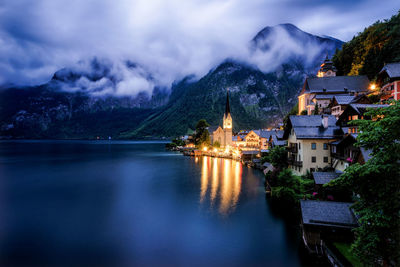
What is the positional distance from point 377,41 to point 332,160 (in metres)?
53.7

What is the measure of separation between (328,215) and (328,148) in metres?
19.9

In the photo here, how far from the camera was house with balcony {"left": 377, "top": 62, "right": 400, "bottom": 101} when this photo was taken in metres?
41.6

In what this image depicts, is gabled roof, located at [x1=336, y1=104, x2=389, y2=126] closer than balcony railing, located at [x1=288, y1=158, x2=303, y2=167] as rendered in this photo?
Yes

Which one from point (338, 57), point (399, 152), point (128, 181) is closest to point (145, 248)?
point (399, 152)

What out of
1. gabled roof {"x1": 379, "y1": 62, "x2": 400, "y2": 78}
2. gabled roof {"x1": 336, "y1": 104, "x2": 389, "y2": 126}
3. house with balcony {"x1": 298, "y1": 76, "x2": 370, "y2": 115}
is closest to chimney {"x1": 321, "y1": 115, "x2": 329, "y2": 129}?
gabled roof {"x1": 336, "y1": 104, "x2": 389, "y2": 126}

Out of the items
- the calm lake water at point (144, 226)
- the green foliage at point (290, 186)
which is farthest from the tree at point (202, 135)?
the green foliage at point (290, 186)

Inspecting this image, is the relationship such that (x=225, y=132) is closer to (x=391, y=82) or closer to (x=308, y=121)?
(x=391, y=82)

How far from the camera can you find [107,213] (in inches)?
1267

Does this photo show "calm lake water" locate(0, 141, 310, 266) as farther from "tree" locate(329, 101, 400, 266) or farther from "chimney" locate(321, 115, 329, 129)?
"chimney" locate(321, 115, 329, 129)

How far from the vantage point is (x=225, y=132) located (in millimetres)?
122938

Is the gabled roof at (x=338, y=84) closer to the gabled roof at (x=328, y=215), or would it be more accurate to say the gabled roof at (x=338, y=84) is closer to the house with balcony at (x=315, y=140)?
the house with balcony at (x=315, y=140)

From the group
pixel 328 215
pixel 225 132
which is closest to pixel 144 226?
pixel 328 215

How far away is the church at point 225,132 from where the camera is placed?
397 ft

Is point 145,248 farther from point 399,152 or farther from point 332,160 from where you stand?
point 332,160
